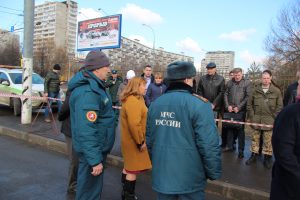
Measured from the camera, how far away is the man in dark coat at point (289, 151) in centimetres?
261

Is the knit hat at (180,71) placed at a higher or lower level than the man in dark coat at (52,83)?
higher

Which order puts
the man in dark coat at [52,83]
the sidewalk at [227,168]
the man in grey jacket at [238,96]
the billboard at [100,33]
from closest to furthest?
the sidewalk at [227,168] < the man in grey jacket at [238,96] < the man in dark coat at [52,83] < the billboard at [100,33]

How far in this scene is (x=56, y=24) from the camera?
5728 centimetres

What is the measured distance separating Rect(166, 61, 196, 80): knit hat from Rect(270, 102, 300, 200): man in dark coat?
847 millimetres

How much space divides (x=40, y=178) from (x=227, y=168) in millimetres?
3362

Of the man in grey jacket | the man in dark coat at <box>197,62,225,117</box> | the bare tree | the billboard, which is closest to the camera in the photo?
the man in grey jacket

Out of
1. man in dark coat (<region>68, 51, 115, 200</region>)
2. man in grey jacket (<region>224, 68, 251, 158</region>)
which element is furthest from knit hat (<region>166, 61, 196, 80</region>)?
man in grey jacket (<region>224, 68, 251, 158</region>)

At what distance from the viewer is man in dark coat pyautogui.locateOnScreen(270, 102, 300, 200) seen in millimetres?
2607

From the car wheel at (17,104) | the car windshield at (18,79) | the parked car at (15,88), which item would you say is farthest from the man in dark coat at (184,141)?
the car windshield at (18,79)

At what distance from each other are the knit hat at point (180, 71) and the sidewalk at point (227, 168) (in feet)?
9.67

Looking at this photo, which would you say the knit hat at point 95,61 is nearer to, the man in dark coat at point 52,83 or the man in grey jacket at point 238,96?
the man in grey jacket at point 238,96

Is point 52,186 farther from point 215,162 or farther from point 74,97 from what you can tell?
point 215,162

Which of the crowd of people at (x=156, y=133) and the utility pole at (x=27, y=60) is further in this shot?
the utility pole at (x=27, y=60)

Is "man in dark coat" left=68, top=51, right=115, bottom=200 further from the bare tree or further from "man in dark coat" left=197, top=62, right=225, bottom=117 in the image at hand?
the bare tree
